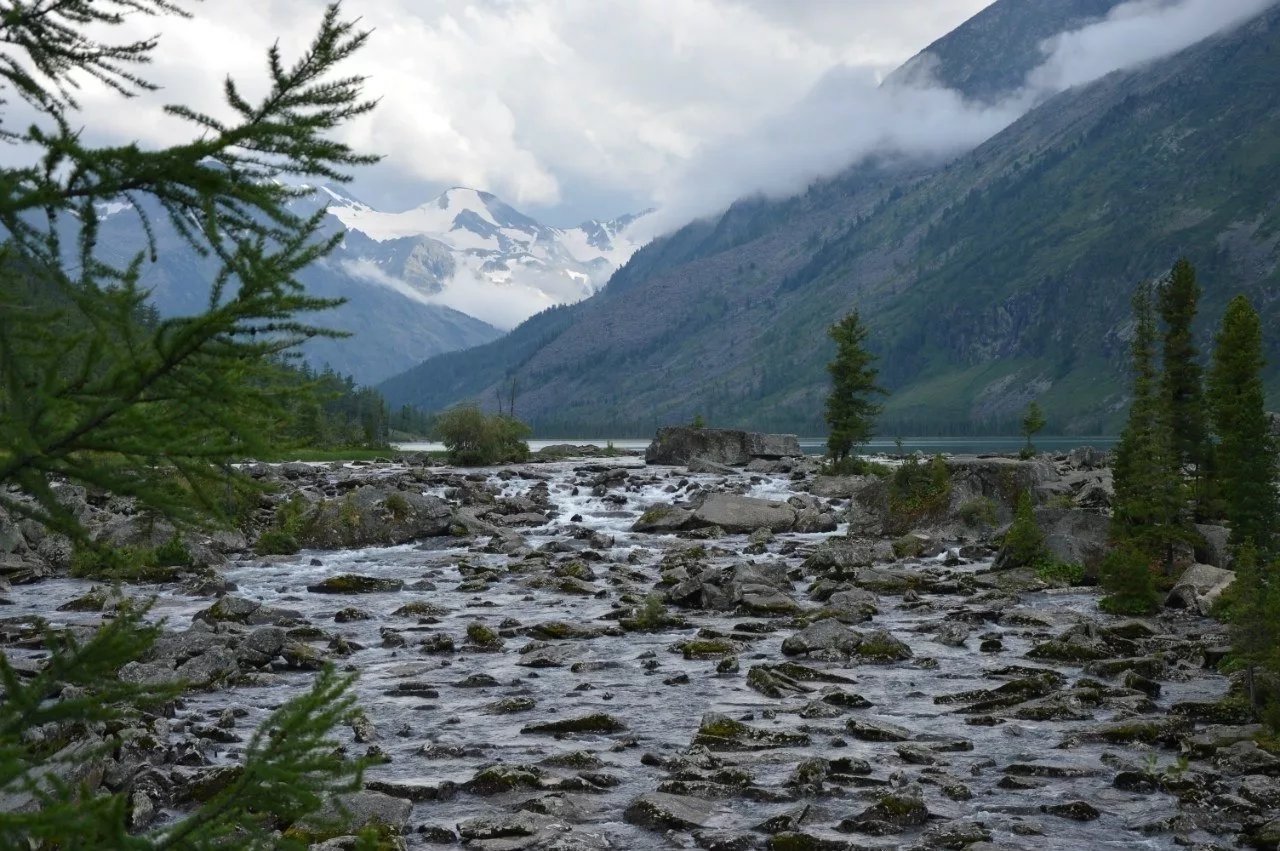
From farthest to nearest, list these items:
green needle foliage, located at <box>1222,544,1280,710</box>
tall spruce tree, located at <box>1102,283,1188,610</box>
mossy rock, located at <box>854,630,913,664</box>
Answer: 1. tall spruce tree, located at <box>1102,283,1188,610</box>
2. mossy rock, located at <box>854,630,913,664</box>
3. green needle foliage, located at <box>1222,544,1280,710</box>

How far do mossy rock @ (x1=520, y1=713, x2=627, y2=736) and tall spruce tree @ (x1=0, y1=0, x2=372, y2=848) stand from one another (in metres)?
11.4

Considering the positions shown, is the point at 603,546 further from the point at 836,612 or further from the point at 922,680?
the point at 922,680

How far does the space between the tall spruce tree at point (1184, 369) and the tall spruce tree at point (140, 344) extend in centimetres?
4302

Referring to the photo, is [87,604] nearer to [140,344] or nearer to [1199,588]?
[140,344]

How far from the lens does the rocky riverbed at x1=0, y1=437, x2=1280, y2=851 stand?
12273 millimetres

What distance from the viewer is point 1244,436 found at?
3362 cm

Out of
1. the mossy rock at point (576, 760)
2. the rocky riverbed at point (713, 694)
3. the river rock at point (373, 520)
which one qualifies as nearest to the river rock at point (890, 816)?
the rocky riverbed at point (713, 694)

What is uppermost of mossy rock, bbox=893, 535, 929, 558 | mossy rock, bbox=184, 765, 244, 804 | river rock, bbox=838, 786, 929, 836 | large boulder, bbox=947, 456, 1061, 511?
large boulder, bbox=947, 456, 1061, 511

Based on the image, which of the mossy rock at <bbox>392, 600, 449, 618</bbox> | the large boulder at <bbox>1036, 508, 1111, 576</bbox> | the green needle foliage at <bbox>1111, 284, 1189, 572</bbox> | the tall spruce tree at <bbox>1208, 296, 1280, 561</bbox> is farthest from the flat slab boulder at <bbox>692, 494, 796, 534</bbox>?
the mossy rock at <bbox>392, 600, 449, 618</bbox>

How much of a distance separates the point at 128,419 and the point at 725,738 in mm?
12733

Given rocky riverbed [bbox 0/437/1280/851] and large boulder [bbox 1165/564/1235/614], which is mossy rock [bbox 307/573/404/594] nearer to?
rocky riverbed [bbox 0/437/1280/851]

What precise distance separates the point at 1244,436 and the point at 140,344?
122 feet

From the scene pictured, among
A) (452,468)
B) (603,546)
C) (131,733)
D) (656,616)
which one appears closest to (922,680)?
(656,616)

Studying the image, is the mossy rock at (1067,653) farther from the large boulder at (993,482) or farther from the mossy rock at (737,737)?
the large boulder at (993,482)
